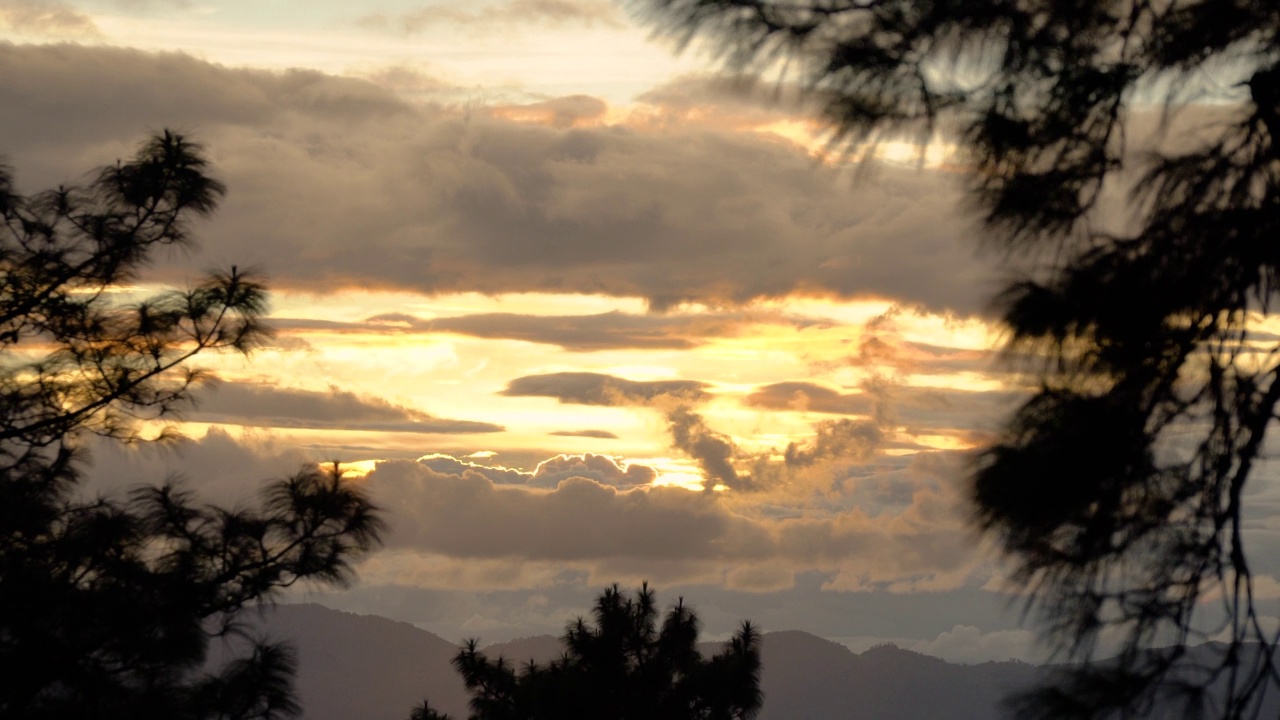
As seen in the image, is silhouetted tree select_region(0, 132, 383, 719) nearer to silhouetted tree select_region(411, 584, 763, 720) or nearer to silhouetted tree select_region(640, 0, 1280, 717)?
silhouetted tree select_region(640, 0, 1280, 717)

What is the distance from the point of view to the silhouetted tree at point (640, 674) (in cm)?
1372

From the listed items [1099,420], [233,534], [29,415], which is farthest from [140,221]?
[1099,420]

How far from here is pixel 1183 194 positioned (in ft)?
13.7

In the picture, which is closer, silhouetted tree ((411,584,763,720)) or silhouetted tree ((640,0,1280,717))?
silhouetted tree ((640,0,1280,717))

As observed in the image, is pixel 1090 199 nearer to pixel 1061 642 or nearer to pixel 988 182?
pixel 988 182

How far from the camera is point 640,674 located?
46.4 feet

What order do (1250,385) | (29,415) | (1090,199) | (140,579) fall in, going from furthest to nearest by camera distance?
(29,415) < (140,579) < (1090,199) < (1250,385)

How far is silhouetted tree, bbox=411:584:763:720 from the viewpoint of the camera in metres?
13.7

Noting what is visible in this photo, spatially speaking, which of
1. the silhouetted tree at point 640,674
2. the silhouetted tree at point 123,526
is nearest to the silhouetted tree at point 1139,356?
the silhouetted tree at point 123,526

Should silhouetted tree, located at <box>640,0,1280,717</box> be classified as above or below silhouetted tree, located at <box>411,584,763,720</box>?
above

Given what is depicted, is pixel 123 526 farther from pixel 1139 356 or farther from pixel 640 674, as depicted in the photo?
pixel 640 674

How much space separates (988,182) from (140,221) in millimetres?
4989

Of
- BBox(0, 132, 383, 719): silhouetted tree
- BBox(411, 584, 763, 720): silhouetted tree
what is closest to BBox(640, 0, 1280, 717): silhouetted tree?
BBox(0, 132, 383, 719): silhouetted tree

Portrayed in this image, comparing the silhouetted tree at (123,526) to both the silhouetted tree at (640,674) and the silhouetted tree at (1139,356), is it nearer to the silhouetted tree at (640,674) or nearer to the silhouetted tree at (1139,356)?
the silhouetted tree at (1139,356)
